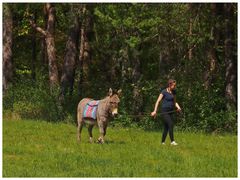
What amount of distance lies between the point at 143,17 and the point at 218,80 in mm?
4569

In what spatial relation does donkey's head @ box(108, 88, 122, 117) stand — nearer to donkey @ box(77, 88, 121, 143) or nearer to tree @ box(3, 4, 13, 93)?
→ donkey @ box(77, 88, 121, 143)

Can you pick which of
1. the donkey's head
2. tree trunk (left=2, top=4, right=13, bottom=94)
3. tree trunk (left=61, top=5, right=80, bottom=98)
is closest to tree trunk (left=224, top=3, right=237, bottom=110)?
tree trunk (left=61, top=5, right=80, bottom=98)

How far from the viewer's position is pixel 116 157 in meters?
15.6

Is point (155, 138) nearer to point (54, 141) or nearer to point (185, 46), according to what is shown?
point (54, 141)

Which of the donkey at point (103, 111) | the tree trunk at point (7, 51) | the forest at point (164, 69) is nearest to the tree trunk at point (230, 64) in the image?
the forest at point (164, 69)

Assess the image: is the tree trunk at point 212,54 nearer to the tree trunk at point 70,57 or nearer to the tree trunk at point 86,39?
the tree trunk at point 86,39

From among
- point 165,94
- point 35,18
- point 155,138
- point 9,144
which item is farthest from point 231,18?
point 35,18

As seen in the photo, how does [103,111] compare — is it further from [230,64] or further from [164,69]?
[164,69]

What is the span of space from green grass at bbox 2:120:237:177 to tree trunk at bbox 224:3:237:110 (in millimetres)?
6370

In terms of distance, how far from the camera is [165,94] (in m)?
18.0

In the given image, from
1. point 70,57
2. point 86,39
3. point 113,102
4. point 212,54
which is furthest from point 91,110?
point 86,39

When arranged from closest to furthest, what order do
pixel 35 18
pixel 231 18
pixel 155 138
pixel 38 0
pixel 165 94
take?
pixel 165 94, pixel 155 138, pixel 231 18, pixel 38 0, pixel 35 18

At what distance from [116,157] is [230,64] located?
13.2 meters

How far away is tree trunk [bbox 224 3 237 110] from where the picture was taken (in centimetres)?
2762
